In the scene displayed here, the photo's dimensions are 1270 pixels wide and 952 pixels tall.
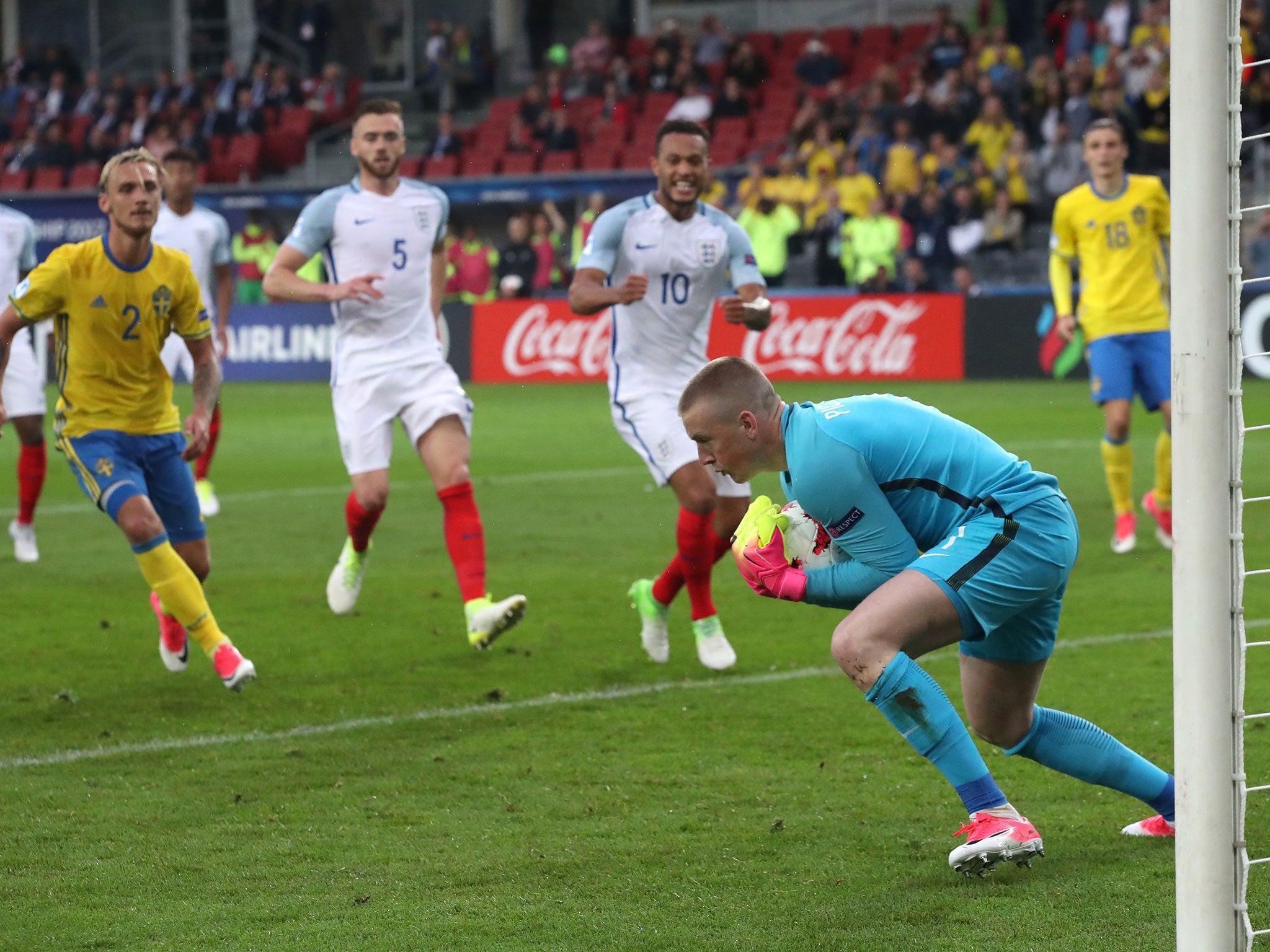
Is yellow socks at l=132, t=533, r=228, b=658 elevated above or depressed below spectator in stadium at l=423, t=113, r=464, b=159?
below

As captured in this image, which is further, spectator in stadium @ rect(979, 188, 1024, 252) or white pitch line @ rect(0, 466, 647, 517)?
spectator in stadium @ rect(979, 188, 1024, 252)

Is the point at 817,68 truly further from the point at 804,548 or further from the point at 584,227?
the point at 804,548

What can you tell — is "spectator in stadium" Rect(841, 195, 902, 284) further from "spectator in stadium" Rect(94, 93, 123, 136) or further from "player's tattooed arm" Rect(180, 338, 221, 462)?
"spectator in stadium" Rect(94, 93, 123, 136)

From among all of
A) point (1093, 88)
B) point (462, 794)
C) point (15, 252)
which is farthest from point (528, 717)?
point (1093, 88)

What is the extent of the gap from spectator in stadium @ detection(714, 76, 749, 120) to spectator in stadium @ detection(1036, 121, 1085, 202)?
20.7 feet

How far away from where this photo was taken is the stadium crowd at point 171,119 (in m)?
31.3

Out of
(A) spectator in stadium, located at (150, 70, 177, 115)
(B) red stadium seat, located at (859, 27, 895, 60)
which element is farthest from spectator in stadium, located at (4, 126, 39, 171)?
(B) red stadium seat, located at (859, 27, 895, 60)

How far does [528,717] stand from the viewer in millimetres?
5859

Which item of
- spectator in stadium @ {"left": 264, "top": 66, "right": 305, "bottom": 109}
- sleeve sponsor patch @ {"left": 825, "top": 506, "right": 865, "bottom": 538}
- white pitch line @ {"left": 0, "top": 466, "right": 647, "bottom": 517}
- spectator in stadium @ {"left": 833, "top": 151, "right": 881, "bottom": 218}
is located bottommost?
white pitch line @ {"left": 0, "top": 466, "right": 647, "bottom": 517}

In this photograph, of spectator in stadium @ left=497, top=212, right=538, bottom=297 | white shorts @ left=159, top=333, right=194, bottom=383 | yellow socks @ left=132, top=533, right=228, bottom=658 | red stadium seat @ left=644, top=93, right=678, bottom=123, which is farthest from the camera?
red stadium seat @ left=644, top=93, right=678, bottom=123

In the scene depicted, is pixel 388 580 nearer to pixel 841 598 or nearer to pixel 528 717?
pixel 528 717

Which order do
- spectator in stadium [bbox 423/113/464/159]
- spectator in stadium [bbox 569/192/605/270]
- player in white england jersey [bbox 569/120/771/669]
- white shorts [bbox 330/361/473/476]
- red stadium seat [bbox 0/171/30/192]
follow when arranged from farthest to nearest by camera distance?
red stadium seat [bbox 0/171/30/192] → spectator in stadium [bbox 423/113/464/159] → spectator in stadium [bbox 569/192/605/270] → white shorts [bbox 330/361/473/476] → player in white england jersey [bbox 569/120/771/669]

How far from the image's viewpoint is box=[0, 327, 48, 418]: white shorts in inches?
387

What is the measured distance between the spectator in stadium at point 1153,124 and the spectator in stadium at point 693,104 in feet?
25.8
